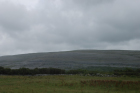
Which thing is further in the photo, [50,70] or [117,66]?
[117,66]

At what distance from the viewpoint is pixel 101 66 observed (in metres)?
34.8

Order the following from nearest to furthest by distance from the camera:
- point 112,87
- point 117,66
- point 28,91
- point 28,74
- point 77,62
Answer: point 28,91
point 112,87
point 28,74
point 117,66
point 77,62

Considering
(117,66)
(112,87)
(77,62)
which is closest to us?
(112,87)

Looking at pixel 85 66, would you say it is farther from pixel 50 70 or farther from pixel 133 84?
pixel 133 84

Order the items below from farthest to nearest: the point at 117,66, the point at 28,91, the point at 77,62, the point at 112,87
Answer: the point at 77,62 < the point at 117,66 < the point at 112,87 < the point at 28,91

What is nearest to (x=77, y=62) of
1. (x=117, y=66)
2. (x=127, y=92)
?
(x=117, y=66)

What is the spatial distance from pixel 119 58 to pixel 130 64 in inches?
193

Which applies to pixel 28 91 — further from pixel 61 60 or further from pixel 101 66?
pixel 61 60

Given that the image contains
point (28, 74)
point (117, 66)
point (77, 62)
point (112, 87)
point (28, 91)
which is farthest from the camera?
point (77, 62)

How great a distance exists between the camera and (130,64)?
1400 inches

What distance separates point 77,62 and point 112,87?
797 inches

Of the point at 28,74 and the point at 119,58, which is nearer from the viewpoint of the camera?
the point at 28,74

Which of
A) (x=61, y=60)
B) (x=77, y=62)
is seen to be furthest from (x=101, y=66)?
(x=61, y=60)

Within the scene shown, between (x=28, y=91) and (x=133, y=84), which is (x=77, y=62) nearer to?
(x=133, y=84)
